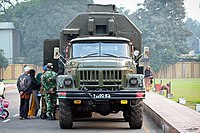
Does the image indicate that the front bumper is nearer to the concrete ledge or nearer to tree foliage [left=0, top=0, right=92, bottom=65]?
the concrete ledge

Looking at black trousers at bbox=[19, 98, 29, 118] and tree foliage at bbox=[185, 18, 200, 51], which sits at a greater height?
tree foliage at bbox=[185, 18, 200, 51]

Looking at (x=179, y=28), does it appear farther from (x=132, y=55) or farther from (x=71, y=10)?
(x=132, y=55)

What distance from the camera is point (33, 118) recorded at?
20.3 m

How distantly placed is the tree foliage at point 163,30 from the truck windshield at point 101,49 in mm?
63340

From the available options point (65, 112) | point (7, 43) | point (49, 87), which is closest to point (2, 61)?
point (7, 43)

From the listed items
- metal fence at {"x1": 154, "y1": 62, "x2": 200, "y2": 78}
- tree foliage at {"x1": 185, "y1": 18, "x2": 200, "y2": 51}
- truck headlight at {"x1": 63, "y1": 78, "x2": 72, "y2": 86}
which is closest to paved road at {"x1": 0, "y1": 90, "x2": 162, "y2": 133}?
truck headlight at {"x1": 63, "y1": 78, "x2": 72, "y2": 86}

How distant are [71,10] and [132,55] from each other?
2604 inches

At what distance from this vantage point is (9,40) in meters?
87.1

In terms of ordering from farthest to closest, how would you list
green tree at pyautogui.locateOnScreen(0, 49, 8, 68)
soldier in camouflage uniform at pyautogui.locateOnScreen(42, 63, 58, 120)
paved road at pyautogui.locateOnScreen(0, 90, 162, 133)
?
green tree at pyautogui.locateOnScreen(0, 49, 8, 68)
soldier in camouflage uniform at pyautogui.locateOnScreen(42, 63, 58, 120)
paved road at pyautogui.locateOnScreen(0, 90, 162, 133)

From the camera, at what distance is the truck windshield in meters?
17.3

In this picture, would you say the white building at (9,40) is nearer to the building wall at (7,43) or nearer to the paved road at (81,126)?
the building wall at (7,43)

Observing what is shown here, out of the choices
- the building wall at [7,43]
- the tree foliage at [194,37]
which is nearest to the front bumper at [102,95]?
the building wall at [7,43]

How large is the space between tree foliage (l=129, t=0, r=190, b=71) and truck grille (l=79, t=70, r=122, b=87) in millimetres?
64861

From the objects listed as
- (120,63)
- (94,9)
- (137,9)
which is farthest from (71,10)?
(120,63)
